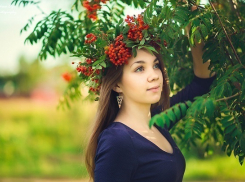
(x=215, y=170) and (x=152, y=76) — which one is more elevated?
(x=152, y=76)

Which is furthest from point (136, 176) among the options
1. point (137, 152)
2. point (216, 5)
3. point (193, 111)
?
Result: point (216, 5)

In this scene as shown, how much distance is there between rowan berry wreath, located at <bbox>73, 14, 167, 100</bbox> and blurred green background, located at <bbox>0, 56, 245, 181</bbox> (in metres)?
6.72

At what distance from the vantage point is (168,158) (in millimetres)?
2492

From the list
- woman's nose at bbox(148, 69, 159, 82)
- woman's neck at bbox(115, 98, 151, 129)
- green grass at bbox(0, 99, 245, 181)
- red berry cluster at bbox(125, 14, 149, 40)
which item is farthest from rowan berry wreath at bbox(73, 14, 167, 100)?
green grass at bbox(0, 99, 245, 181)

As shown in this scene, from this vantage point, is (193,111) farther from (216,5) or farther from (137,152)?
(216,5)

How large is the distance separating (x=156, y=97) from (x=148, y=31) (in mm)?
370

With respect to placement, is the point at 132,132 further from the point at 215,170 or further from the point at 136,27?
the point at 215,170

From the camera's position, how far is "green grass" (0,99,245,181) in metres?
9.62

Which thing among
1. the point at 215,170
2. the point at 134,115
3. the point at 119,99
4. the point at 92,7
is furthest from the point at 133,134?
the point at 215,170

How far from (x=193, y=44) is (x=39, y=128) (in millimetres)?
8056

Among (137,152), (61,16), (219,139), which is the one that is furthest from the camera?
(219,139)

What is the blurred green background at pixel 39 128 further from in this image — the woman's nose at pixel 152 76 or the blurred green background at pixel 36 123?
the woman's nose at pixel 152 76

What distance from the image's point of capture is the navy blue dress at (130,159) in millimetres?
2311

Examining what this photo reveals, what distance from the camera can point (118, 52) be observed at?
8.13 feet
